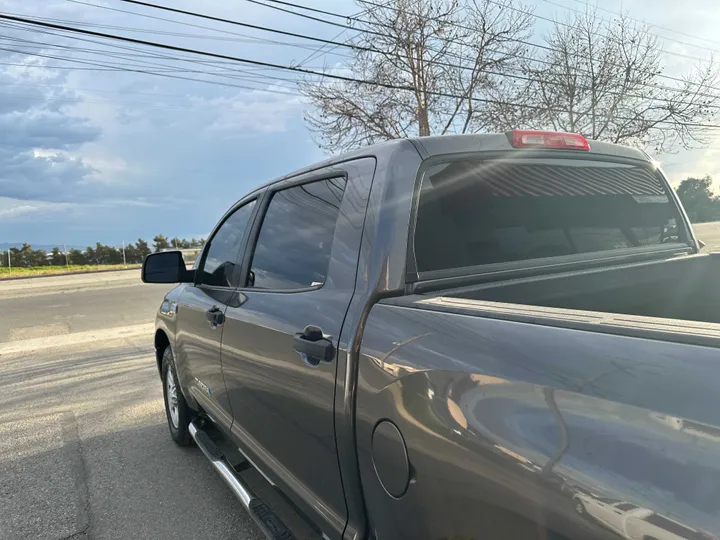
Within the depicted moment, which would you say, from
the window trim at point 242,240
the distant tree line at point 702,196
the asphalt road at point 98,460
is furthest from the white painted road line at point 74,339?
the distant tree line at point 702,196

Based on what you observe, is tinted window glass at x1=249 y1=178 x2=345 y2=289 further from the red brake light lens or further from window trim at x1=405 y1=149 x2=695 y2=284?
the red brake light lens

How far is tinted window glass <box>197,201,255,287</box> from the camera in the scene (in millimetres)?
3082

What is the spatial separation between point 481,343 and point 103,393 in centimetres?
596

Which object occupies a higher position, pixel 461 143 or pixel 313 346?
pixel 461 143

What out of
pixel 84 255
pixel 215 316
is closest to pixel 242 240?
pixel 215 316

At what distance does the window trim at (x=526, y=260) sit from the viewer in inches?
70.6

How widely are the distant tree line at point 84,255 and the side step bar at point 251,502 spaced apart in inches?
1151

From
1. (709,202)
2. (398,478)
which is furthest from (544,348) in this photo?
(709,202)

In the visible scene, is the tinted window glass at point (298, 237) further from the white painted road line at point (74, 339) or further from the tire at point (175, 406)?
the white painted road line at point (74, 339)

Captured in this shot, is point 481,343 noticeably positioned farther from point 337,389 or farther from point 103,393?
point 103,393

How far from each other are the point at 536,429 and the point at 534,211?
1.48 metres

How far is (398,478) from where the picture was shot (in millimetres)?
1399

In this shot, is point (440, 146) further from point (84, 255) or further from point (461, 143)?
point (84, 255)

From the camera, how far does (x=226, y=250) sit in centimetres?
334
